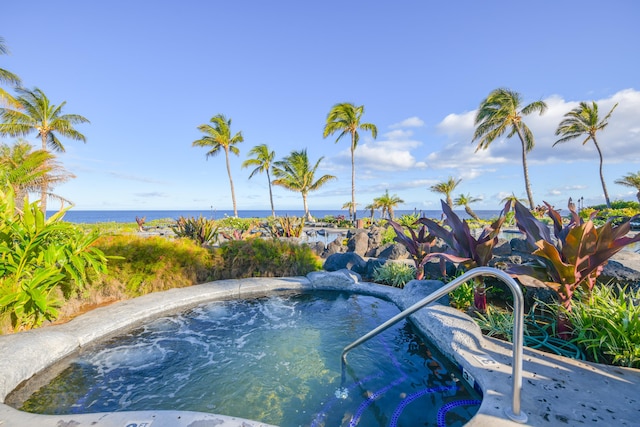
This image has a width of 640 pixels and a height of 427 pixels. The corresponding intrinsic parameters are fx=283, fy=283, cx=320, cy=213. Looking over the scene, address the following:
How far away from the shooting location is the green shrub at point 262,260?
23.2 feet

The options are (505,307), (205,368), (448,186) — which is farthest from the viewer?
(448,186)

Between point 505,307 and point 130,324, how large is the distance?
5937 millimetres

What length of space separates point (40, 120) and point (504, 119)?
37825 mm

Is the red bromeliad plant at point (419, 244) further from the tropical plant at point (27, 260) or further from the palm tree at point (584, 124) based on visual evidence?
the palm tree at point (584, 124)

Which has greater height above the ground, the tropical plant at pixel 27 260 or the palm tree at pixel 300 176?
the palm tree at pixel 300 176

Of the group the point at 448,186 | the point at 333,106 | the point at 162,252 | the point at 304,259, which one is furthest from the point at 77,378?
the point at 448,186

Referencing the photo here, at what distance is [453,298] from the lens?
4.58m

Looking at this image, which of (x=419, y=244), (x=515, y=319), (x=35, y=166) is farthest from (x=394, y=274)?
(x=35, y=166)

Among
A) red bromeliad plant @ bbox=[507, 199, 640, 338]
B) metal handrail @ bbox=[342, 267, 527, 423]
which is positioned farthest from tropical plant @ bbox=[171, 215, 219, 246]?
metal handrail @ bbox=[342, 267, 527, 423]

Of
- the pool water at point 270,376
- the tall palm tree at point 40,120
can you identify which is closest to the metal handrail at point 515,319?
the pool water at point 270,376

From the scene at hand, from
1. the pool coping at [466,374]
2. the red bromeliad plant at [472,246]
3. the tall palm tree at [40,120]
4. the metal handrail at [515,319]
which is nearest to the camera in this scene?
the metal handrail at [515,319]

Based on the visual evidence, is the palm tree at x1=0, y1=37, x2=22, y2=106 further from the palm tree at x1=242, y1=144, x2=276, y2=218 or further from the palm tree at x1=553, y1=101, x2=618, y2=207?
the palm tree at x1=553, y1=101, x2=618, y2=207

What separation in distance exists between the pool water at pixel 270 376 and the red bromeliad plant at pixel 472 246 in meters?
1.12

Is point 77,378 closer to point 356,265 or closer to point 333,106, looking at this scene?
point 356,265
